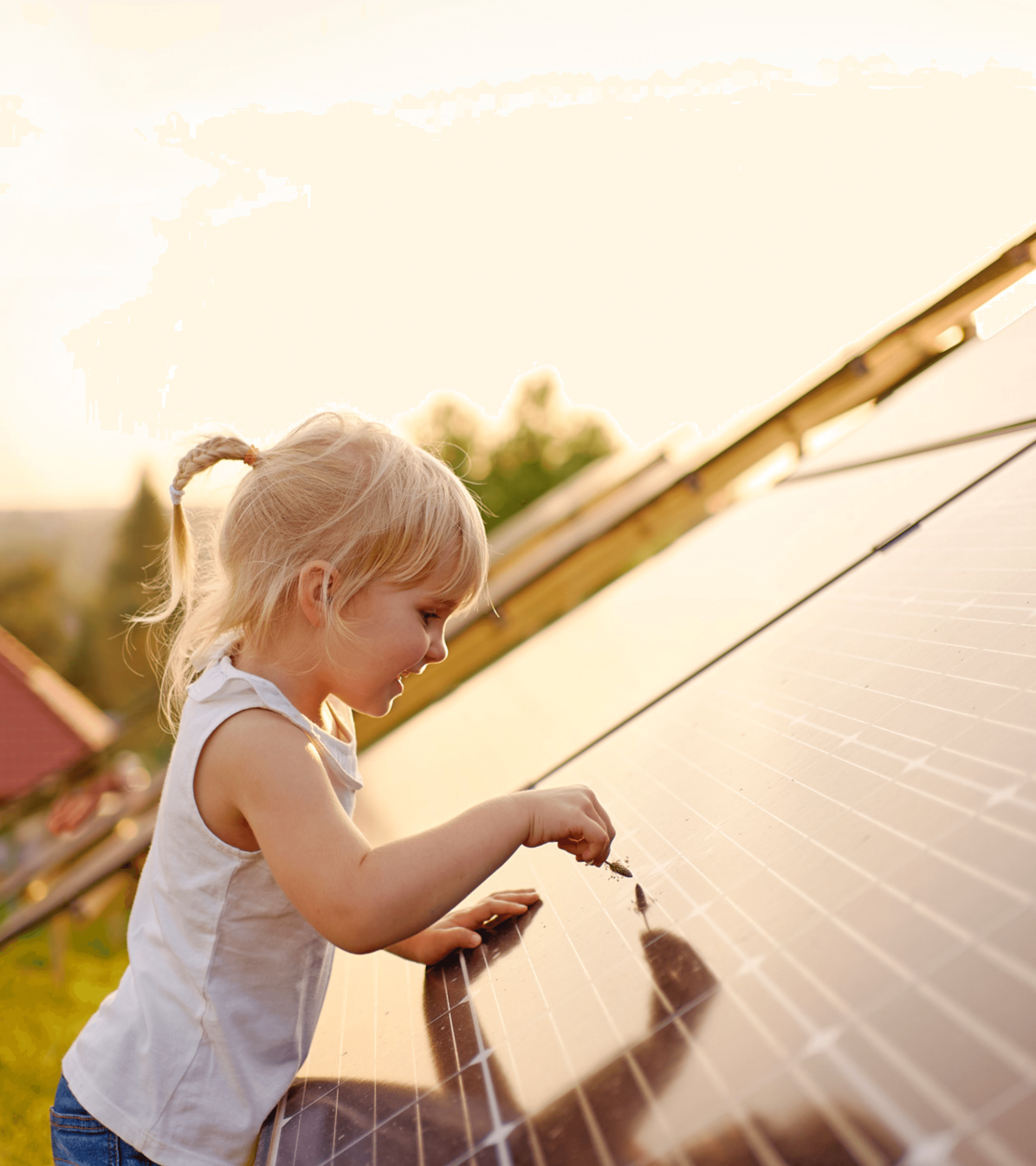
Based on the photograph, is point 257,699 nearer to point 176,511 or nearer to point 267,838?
point 267,838

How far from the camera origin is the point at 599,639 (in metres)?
2.95

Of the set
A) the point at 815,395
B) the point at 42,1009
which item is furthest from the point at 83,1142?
the point at 815,395

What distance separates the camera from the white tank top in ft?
4.86

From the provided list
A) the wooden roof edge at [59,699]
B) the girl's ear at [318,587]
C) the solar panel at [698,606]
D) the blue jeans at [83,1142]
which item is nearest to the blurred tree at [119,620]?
the wooden roof edge at [59,699]

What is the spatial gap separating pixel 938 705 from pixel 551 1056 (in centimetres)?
53

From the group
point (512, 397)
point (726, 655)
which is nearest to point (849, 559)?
point (726, 655)

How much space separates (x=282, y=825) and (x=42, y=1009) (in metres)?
2.87

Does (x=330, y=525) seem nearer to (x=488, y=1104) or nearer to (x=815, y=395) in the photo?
(x=488, y=1104)

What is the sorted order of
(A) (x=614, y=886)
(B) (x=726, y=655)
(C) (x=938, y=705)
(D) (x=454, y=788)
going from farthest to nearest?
(D) (x=454, y=788), (B) (x=726, y=655), (A) (x=614, y=886), (C) (x=938, y=705)

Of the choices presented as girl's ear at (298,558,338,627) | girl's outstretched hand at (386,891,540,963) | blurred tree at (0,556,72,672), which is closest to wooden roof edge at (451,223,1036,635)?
girl's ear at (298,558,338,627)

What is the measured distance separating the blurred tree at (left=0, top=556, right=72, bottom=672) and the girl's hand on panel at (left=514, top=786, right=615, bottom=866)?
2321 centimetres

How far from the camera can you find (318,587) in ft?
5.47

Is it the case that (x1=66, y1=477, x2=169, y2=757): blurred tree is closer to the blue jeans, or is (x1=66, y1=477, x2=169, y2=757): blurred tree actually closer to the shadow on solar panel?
the blue jeans

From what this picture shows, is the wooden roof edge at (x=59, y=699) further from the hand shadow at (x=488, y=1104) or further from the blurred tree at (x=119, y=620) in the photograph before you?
the blurred tree at (x=119, y=620)
